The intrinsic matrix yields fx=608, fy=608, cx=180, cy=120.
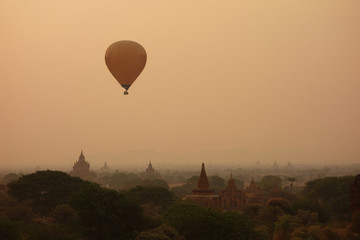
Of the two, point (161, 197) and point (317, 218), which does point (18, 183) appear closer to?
point (161, 197)

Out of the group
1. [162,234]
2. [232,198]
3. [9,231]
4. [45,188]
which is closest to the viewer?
[162,234]

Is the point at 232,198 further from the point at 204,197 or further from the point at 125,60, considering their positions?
the point at 125,60

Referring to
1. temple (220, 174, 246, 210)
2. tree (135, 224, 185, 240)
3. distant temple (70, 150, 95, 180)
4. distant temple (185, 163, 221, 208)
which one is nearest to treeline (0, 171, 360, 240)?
tree (135, 224, 185, 240)

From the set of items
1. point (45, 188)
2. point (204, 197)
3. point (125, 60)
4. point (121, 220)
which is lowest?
point (121, 220)

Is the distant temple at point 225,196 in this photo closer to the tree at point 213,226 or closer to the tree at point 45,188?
the tree at point 45,188

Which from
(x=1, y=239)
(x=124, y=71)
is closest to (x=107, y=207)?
(x=1, y=239)

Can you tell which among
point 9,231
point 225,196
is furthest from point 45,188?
point 9,231

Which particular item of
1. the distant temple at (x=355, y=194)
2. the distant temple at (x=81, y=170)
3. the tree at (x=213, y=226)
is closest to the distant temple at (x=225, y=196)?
the distant temple at (x=355, y=194)
